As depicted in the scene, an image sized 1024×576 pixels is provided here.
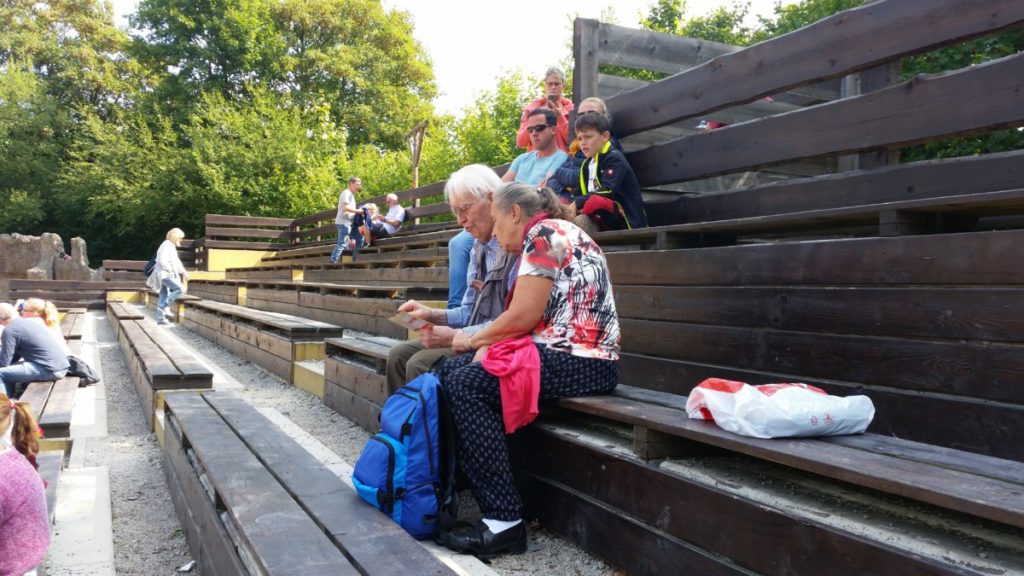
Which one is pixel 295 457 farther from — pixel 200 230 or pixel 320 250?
pixel 200 230

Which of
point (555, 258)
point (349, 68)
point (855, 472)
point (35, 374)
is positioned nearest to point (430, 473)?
point (555, 258)

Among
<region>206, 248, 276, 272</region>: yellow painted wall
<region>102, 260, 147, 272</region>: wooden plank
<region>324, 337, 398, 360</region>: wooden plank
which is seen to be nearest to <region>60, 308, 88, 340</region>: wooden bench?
<region>324, 337, 398, 360</region>: wooden plank

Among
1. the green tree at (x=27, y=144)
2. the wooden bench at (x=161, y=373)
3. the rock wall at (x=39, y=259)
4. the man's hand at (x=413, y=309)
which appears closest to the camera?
the man's hand at (x=413, y=309)

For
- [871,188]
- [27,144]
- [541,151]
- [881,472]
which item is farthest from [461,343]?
[27,144]

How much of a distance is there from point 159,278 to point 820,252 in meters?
11.6

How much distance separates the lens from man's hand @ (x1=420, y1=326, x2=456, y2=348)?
10.8ft

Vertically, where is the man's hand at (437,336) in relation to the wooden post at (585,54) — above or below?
below

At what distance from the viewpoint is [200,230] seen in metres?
28.6

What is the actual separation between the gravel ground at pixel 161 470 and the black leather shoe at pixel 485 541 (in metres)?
0.04

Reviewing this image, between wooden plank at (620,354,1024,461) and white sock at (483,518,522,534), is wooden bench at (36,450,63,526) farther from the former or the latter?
wooden plank at (620,354,1024,461)

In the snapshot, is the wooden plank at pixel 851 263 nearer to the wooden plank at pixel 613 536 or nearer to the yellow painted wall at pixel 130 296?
the wooden plank at pixel 613 536

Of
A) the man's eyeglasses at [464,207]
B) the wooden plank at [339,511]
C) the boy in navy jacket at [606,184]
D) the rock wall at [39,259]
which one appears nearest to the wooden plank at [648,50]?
the boy in navy jacket at [606,184]

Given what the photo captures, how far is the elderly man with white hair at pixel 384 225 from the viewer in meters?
13.2

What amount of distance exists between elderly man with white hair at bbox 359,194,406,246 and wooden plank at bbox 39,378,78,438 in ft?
22.7
